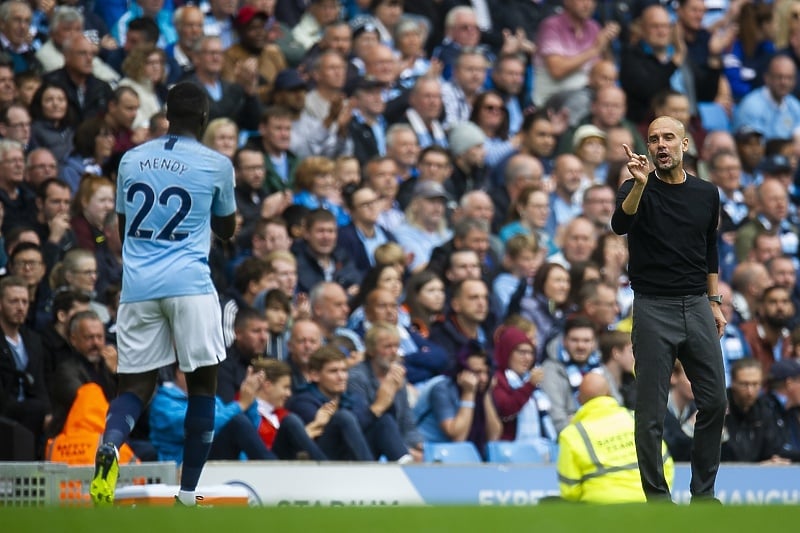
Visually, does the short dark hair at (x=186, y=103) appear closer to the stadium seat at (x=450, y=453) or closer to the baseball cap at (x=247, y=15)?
the stadium seat at (x=450, y=453)

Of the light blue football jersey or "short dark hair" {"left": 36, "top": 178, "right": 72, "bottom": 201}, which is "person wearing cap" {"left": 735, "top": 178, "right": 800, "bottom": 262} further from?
the light blue football jersey

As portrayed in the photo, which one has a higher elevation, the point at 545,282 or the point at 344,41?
the point at 344,41

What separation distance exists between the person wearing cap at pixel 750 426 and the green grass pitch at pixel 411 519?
8.34 m

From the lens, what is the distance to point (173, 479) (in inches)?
431

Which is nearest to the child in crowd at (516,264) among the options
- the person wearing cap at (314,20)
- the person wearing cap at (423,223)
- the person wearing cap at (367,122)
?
the person wearing cap at (423,223)

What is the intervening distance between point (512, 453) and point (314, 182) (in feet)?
11.1

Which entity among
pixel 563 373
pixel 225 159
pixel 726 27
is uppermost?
pixel 225 159

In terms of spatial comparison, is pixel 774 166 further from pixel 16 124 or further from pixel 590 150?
pixel 16 124

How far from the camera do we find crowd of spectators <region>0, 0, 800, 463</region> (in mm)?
13555

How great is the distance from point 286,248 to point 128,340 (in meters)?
5.65

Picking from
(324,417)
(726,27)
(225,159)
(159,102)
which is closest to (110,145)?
(159,102)

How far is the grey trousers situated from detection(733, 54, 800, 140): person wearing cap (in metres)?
11.6

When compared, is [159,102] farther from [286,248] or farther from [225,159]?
[225,159]

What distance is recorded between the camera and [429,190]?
16.8 meters
